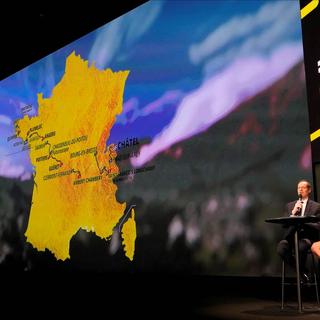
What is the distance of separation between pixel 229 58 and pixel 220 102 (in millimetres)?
424

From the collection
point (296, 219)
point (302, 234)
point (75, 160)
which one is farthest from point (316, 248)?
point (75, 160)

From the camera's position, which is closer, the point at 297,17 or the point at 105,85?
the point at 297,17

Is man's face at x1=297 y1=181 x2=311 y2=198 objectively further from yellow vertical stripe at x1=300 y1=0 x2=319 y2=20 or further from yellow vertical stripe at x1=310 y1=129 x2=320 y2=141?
yellow vertical stripe at x1=300 y1=0 x2=319 y2=20

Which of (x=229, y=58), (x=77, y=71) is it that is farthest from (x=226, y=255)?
(x=77, y=71)

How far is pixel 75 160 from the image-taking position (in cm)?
612

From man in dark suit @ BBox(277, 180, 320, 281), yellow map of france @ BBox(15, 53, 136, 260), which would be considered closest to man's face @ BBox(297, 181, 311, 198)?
man in dark suit @ BBox(277, 180, 320, 281)

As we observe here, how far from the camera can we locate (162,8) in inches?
215

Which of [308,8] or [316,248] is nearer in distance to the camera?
[316,248]

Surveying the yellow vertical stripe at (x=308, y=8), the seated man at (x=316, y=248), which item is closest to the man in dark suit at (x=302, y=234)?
the seated man at (x=316, y=248)

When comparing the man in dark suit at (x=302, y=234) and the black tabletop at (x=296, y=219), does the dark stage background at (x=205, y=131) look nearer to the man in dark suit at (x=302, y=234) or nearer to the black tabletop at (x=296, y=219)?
the man in dark suit at (x=302, y=234)

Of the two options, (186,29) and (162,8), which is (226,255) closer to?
(186,29)

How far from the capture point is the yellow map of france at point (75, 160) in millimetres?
5719

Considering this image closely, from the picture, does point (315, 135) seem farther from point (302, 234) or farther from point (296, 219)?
point (296, 219)

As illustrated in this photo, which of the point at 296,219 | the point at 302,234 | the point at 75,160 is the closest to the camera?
the point at 296,219
